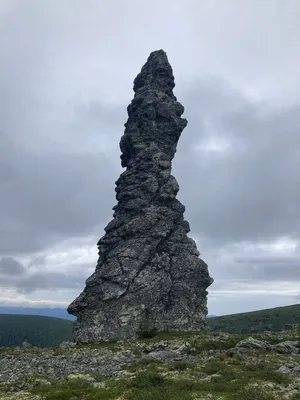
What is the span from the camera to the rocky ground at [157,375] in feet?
99.2

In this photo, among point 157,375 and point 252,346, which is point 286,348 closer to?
point 252,346

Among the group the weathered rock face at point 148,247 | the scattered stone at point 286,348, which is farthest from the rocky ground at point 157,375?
the weathered rock face at point 148,247

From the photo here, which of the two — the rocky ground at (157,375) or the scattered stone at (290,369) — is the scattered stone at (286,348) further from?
the scattered stone at (290,369)

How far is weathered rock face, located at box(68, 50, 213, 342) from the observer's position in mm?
87438

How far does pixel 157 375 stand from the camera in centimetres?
3575

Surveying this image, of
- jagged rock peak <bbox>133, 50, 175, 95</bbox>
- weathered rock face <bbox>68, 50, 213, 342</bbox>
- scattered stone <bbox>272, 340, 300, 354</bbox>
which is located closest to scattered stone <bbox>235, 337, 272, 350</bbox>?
scattered stone <bbox>272, 340, 300, 354</bbox>

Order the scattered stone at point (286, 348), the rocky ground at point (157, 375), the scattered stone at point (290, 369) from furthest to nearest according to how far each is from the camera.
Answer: the scattered stone at point (286, 348) → the scattered stone at point (290, 369) → the rocky ground at point (157, 375)

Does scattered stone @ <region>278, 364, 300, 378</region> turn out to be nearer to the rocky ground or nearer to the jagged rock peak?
the rocky ground

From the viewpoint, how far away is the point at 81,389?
1300 inches

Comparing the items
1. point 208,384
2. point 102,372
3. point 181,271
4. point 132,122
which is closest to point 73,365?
point 102,372

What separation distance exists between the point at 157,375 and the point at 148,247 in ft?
195

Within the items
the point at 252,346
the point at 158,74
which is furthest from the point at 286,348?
the point at 158,74

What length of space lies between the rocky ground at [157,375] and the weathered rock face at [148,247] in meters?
25.6

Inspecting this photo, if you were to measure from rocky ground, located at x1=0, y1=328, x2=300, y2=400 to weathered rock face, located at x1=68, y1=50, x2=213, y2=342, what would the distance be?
25.6m
